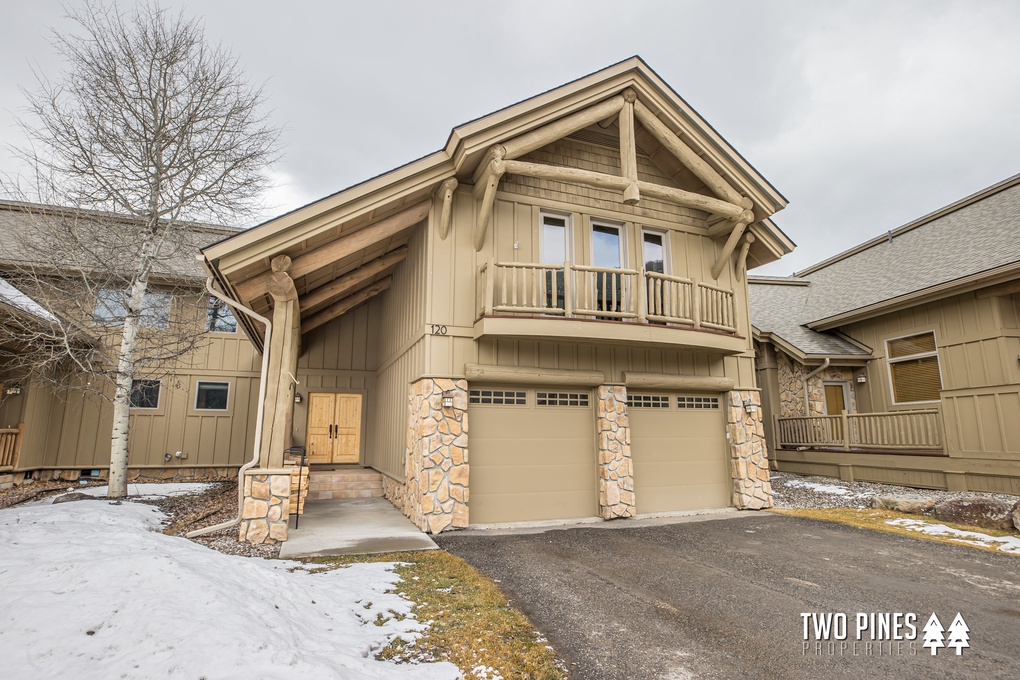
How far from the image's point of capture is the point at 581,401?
340 inches

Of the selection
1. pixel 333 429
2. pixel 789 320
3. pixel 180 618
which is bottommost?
pixel 180 618

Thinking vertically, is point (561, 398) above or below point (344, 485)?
above

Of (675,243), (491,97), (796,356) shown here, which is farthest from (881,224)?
(675,243)

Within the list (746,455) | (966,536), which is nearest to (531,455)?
(746,455)

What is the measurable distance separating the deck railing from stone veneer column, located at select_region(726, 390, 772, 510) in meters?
15.7

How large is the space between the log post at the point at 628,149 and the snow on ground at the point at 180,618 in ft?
22.4

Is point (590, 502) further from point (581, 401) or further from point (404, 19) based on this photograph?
point (404, 19)

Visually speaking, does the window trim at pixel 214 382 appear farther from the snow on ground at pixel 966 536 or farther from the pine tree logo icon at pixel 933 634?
the snow on ground at pixel 966 536

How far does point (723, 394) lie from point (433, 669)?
8.31 metres

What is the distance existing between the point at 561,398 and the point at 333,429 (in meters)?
6.91

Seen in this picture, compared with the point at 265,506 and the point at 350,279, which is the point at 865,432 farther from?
the point at 265,506

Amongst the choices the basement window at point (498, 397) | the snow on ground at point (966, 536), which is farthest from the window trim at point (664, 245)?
the snow on ground at point (966, 536)

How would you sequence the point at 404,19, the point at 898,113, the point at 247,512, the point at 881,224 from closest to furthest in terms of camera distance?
the point at 247,512 → the point at 404,19 → the point at 898,113 → the point at 881,224

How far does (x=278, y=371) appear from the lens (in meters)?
7.32
